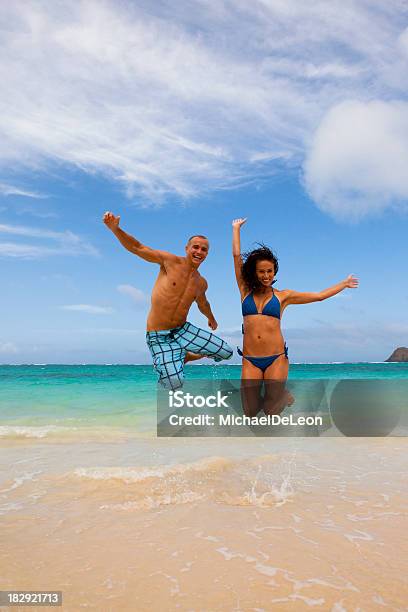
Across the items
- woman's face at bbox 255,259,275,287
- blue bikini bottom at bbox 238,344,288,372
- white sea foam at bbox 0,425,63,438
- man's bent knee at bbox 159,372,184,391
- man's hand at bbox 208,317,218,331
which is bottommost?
white sea foam at bbox 0,425,63,438

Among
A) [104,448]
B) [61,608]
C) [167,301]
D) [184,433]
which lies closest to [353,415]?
[184,433]

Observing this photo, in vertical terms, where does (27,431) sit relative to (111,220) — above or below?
below

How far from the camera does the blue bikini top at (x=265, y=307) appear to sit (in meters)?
5.37

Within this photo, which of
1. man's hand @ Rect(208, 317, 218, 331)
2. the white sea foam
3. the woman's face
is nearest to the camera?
the woman's face

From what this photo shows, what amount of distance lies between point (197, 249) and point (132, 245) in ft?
2.39

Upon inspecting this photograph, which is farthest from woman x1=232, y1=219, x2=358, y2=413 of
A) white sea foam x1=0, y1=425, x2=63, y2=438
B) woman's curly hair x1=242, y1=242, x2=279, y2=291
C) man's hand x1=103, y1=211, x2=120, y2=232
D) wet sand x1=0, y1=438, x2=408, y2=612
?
white sea foam x1=0, y1=425, x2=63, y2=438

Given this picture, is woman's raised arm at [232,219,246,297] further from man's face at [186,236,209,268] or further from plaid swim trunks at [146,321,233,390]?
plaid swim trunks at [146,321,233,390]

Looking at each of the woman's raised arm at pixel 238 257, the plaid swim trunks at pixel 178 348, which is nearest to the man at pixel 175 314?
the plaid swim trunks at pixel 178 348

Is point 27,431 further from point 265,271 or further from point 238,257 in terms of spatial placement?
point 265,271

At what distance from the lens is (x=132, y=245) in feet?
18.5

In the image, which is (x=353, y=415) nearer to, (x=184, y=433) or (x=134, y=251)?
(x=184, y=433)

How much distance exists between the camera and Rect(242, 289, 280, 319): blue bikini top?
5.37 m

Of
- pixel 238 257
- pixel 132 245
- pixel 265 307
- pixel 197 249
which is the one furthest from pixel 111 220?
pixel 265 307

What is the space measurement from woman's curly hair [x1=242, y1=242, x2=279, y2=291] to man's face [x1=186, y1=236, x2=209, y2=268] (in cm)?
47
